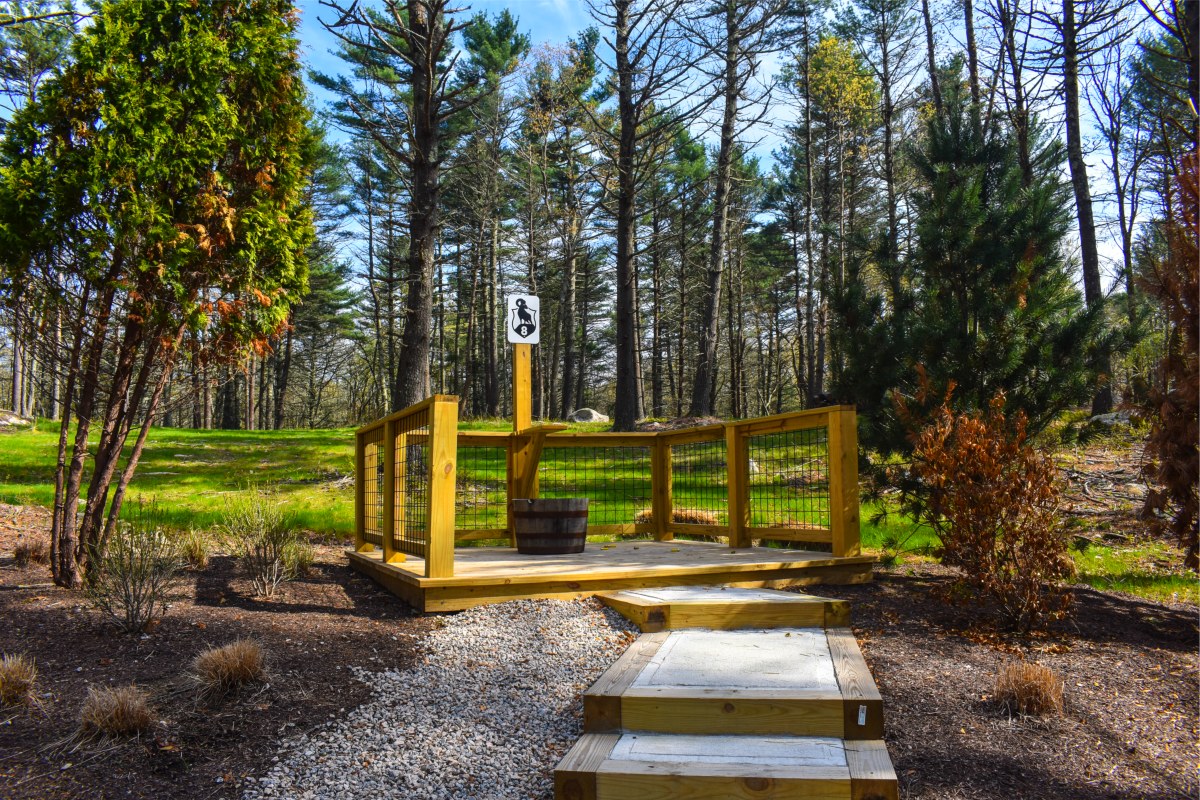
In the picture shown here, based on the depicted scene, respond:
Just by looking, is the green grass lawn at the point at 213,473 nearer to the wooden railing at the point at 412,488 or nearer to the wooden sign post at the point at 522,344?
the wooden railing at the point at 412,488

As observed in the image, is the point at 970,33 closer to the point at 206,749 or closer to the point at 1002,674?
the point at 1002,674

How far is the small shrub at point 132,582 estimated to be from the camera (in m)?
3.44

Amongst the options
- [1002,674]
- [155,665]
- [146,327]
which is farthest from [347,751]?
[146,327]

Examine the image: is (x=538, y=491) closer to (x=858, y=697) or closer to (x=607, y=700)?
(x=607, y=700)

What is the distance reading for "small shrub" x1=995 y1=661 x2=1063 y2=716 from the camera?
110 inches

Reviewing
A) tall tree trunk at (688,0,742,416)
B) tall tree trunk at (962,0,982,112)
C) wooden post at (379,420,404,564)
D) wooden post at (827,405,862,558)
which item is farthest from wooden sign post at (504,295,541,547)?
tall tree trunk at (962,0,982,112)

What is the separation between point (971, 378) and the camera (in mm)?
4977

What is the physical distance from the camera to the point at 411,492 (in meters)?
4.69

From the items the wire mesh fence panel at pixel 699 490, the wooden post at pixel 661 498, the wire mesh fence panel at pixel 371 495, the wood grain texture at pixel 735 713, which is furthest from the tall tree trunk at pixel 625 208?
the wood grain texture at pixel 735 713

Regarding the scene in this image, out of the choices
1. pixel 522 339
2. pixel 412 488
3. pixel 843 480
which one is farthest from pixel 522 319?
pixel 843 480

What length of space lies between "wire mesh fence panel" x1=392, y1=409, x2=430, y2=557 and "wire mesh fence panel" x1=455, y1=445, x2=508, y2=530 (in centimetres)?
122

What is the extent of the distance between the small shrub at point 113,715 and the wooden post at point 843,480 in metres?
4.13

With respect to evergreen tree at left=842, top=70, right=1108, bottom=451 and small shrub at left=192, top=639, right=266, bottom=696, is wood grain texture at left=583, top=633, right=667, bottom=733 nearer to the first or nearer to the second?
small shrub at left=192, top=639, right=266, bottom=696

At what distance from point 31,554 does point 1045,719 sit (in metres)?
5.89
